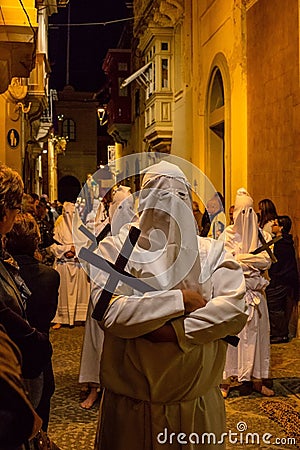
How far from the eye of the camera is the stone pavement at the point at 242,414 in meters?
5.53

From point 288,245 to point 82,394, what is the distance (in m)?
4.38

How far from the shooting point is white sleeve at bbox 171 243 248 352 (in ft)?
9.53

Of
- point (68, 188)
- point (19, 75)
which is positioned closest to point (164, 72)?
point (19, 75)

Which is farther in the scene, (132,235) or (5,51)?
(5,51)

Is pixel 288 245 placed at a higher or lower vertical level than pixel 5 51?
lower

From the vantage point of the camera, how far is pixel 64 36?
51781mm

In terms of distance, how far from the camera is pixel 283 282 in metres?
9.94

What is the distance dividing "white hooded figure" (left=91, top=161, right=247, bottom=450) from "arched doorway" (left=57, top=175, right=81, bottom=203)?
189 ft

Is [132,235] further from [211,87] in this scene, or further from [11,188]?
[211,87]

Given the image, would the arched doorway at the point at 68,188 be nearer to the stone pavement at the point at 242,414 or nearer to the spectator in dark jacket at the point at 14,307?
the stone pavement at the point at 242,414

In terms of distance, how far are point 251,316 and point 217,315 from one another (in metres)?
4.00

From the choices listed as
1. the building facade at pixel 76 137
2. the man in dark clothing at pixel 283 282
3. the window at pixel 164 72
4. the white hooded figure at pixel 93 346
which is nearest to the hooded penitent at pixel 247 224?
the white hooded figure at pixel 93 346

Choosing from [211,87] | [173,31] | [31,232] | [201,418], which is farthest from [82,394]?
[173,31]

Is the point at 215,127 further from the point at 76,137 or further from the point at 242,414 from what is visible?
the point at 76,137
